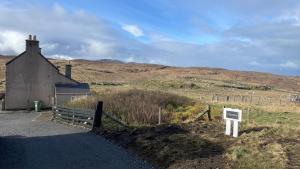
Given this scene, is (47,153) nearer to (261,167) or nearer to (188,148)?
(188,148)

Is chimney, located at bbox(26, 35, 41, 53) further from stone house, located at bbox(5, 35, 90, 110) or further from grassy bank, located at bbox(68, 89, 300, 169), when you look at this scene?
grassy bank, located at bbox(68, 89, 300, 169)

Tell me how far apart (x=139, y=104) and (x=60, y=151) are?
42.8ft

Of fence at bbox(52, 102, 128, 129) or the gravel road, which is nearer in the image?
the gravel road

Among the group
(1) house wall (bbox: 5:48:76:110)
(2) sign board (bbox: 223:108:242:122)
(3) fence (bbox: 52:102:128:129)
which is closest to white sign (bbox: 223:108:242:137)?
(2) sign board (bbox: 223:108:242:122)

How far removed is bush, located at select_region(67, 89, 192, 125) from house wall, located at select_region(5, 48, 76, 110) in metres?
10.4

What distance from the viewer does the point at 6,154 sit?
58.9 ft

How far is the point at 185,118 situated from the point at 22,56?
801 inches

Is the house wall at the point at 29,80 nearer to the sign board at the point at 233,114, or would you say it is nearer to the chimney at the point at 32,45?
the chimney at the point at 32,45

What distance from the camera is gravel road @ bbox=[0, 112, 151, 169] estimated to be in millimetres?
15506

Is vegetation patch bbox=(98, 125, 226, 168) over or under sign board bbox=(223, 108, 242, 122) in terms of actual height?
under

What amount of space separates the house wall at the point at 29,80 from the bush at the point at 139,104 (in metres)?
10.4

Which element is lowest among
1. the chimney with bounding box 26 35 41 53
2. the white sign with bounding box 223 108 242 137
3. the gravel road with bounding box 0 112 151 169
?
the gravel road with bounding box 0 112 151 169

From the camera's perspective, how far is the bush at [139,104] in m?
29.0

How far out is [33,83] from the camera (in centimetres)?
4512
